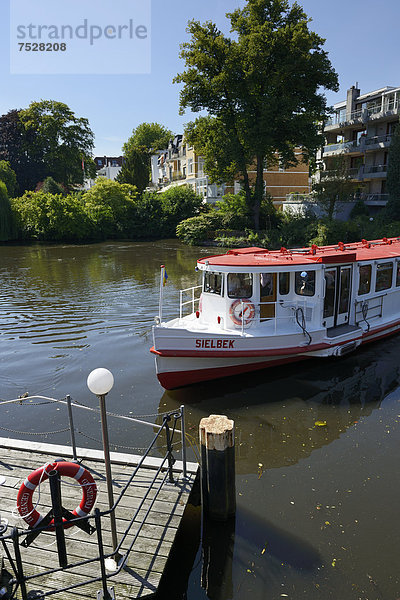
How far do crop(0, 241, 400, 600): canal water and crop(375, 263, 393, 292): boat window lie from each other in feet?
6.91

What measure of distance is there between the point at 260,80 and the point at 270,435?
120 ft

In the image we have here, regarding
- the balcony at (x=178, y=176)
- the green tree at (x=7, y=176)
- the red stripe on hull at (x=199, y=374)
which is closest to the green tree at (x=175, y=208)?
the balcony at (x=178, y=176)

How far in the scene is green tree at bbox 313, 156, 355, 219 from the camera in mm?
37719

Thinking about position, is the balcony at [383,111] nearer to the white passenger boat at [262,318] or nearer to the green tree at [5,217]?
the white passenger boat at [262,318]

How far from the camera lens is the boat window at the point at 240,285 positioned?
12078 millimetres

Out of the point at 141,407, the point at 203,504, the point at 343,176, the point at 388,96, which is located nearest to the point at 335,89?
the point at 388,96

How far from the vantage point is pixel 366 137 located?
42.5 m

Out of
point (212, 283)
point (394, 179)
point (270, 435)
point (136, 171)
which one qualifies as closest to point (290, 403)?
point (270, 435)

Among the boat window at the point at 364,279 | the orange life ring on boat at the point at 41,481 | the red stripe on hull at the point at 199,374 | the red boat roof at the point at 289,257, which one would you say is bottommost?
the red stripe on hull at the point at 199,374

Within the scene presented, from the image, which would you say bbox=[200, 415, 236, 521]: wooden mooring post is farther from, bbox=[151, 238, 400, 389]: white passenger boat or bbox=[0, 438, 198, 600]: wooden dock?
bbox=[151, 238, 400, 389]: white passenger boat

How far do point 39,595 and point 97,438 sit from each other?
4816 mm

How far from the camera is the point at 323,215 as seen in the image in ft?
133

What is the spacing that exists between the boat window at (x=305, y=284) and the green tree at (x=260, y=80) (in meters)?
28.5

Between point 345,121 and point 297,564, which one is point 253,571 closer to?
point 297,564
